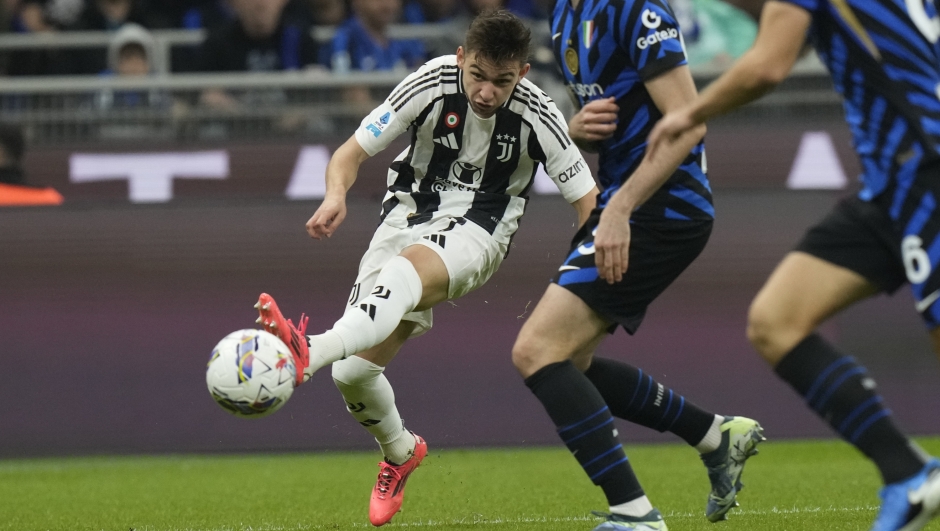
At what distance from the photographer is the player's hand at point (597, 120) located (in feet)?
14.7

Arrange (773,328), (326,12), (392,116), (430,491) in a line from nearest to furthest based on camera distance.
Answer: (773,328)
(392,116)
(430,491)
(326,12)

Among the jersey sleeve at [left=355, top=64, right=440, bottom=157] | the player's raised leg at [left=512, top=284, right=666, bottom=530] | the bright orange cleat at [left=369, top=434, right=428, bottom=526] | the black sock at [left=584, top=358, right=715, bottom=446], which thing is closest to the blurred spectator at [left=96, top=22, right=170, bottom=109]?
the jersey sleeve at [left=355, top=64, right=440, bottom=157]

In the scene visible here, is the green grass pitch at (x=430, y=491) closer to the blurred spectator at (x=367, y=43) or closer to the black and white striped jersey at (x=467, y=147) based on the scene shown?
the black and white striped jersey at (x=467, y=147)

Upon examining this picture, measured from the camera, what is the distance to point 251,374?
423 centimetres

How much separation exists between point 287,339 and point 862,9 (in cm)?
216

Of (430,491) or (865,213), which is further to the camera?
(430,491)

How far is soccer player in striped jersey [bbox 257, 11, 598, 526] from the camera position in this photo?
16.1ft

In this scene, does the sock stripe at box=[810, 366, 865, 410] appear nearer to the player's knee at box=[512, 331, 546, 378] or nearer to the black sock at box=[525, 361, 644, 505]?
the black sock at box=[525, 361, 644, 505]

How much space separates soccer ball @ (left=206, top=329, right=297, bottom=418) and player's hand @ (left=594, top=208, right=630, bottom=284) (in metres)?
1.12

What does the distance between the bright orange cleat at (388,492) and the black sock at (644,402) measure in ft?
3.33

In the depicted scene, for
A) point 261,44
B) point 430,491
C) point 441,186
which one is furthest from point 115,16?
point 441,186

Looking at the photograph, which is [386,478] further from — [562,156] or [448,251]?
[562,156]

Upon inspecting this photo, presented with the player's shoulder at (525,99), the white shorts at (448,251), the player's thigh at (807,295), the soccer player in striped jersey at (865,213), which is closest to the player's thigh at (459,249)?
the white shorts at (448,251)

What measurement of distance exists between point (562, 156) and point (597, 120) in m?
0.80
